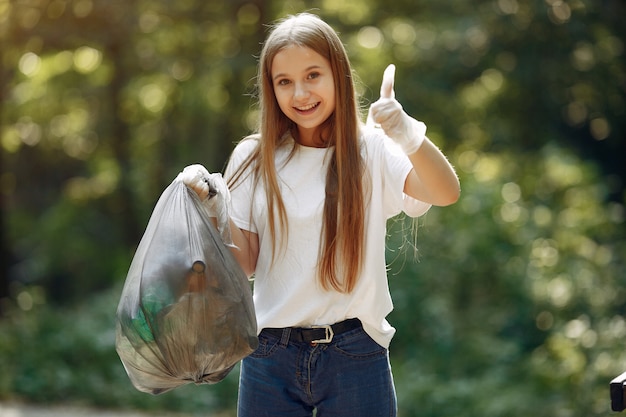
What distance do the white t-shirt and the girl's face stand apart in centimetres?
11

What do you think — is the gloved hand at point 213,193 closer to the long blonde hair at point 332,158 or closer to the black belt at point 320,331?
the long blonde hair at point 332,158

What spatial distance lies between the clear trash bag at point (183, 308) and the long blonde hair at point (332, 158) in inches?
7.9

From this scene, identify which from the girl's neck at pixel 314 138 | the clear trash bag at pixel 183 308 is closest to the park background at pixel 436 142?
the girl's neck at pixel 314 138

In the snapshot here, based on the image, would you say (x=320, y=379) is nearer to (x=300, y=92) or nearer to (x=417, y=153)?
(x=417, y=153)

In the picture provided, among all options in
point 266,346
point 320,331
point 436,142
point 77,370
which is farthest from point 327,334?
point 436,142

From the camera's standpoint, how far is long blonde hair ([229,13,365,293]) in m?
2.29

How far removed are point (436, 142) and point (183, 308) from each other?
6990 mm

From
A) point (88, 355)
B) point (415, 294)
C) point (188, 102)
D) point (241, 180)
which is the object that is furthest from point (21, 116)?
point (241, 180)

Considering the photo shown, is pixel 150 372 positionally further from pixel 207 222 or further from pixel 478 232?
pixel 478 232

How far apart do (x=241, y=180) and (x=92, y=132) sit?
1063 centimetres

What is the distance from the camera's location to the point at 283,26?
94.5 inches

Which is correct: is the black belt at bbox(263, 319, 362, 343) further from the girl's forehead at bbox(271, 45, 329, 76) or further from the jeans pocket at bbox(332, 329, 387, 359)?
the girl's forehead at bbox(271, 45, 329, 76)

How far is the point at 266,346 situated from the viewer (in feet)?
7.66

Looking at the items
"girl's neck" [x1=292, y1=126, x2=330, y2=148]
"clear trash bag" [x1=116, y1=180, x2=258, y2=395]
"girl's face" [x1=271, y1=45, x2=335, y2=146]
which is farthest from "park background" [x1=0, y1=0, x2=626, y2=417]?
"clear trash bag" [x1=116, y1=180, x2=258, y2=395]
